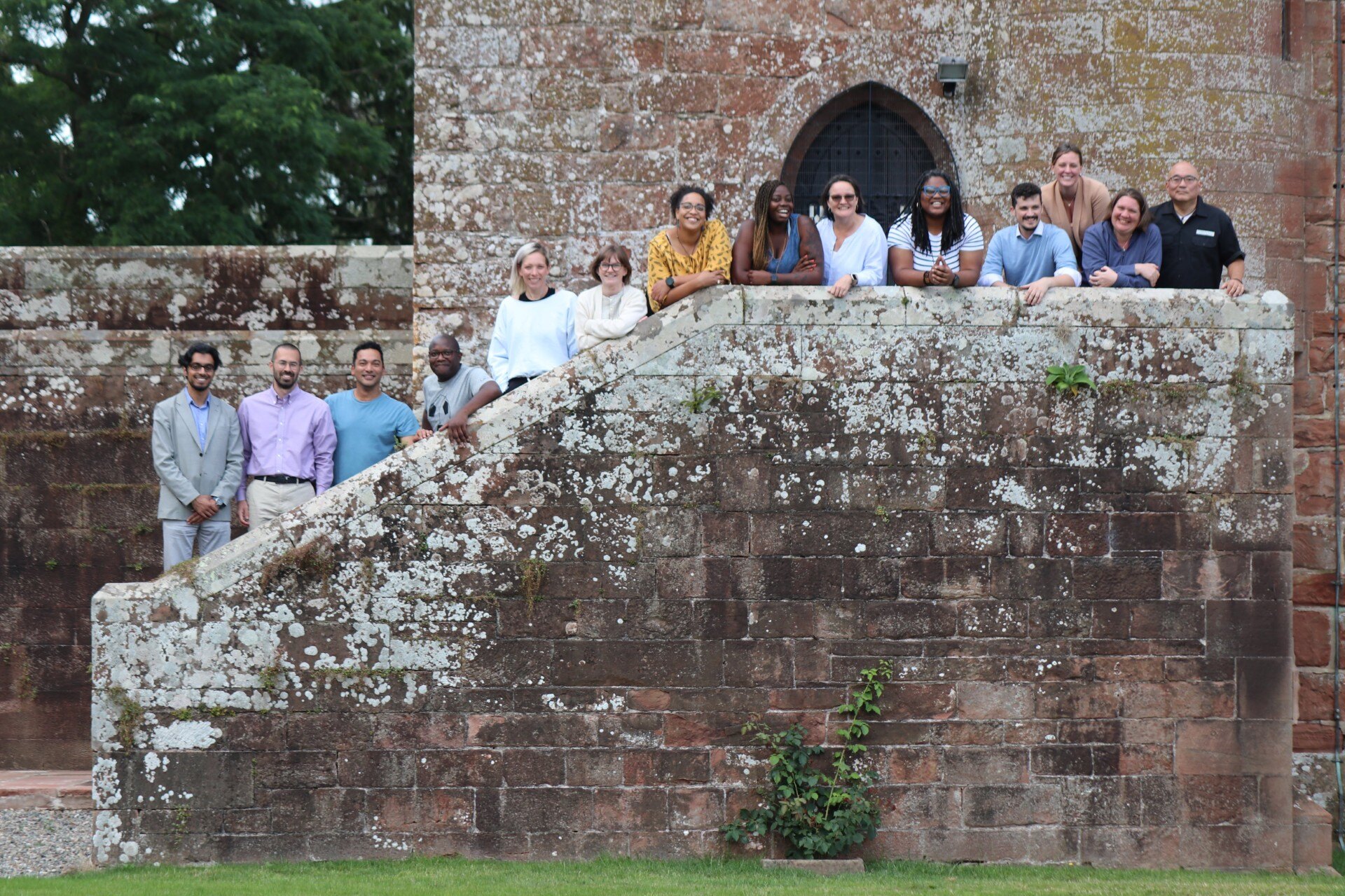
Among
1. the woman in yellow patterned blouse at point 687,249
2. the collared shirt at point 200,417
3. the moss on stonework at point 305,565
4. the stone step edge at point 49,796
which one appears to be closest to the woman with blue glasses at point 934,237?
the woman in yellow patterned blouse at point 687,249

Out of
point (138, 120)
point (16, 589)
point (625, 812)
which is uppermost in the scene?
point (138, 120)

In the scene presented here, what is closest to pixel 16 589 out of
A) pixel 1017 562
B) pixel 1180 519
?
pixel 1017 562

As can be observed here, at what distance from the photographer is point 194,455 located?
829cm

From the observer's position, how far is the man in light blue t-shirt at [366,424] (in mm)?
8211

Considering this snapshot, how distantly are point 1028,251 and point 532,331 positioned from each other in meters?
2.85

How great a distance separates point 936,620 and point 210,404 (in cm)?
450

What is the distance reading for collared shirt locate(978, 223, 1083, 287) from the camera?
7.63 m

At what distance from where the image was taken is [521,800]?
706 centimetres

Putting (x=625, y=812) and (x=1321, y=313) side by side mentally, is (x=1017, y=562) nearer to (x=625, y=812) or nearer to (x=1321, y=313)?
(x=625, y=812)

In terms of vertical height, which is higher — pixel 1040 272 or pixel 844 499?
pixel 1040 272

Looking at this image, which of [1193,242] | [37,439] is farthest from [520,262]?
[37,439]

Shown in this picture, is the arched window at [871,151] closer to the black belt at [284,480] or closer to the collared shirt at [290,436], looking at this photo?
the collared shirt at [290,436]

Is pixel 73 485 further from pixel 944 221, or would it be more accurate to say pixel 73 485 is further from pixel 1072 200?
pixel 1072 200

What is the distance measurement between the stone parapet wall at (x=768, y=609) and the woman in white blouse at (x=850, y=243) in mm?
410
